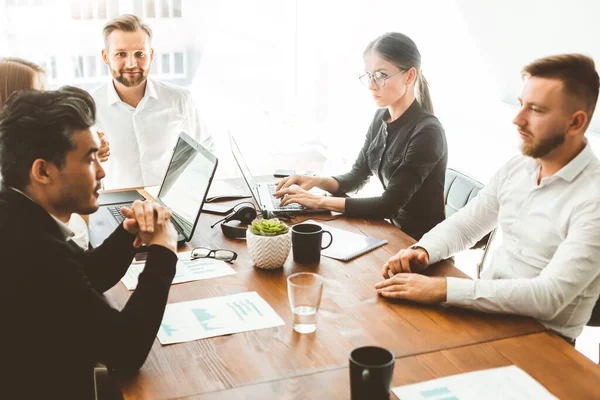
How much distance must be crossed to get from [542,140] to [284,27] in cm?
261

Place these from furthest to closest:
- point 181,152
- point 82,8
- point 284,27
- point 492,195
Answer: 1. point 284,27
2. point 82,8
3. point 181,152
4. point 492,195

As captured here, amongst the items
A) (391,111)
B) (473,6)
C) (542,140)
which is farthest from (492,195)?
(473,6)

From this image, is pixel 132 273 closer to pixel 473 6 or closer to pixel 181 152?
pixel 181 152

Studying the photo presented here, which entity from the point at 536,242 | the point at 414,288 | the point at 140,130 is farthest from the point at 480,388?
the point at 140,130

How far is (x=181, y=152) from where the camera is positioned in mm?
2393

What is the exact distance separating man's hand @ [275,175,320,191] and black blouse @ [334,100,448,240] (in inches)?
6.2

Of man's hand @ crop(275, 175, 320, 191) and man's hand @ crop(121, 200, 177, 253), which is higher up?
man's hand @ crop(121, 200, 177, 253)

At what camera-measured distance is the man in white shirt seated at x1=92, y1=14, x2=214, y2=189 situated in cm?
305

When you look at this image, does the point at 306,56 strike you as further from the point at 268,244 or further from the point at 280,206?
the point at 268,244

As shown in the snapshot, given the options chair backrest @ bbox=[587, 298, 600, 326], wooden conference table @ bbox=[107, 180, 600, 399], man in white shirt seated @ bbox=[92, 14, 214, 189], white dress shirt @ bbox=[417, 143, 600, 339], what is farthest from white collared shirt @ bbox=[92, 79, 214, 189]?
chair backrest @ bbox=[587, 298, 600, 326]

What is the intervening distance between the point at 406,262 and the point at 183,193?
2.67ft

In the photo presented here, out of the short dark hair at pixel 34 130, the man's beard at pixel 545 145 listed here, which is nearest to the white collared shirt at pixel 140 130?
the short dark hair at pixel 34 130

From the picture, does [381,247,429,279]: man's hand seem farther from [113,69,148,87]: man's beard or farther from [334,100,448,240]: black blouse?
[113,69,148,87]: man's beard

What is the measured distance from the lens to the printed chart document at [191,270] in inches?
71.7
